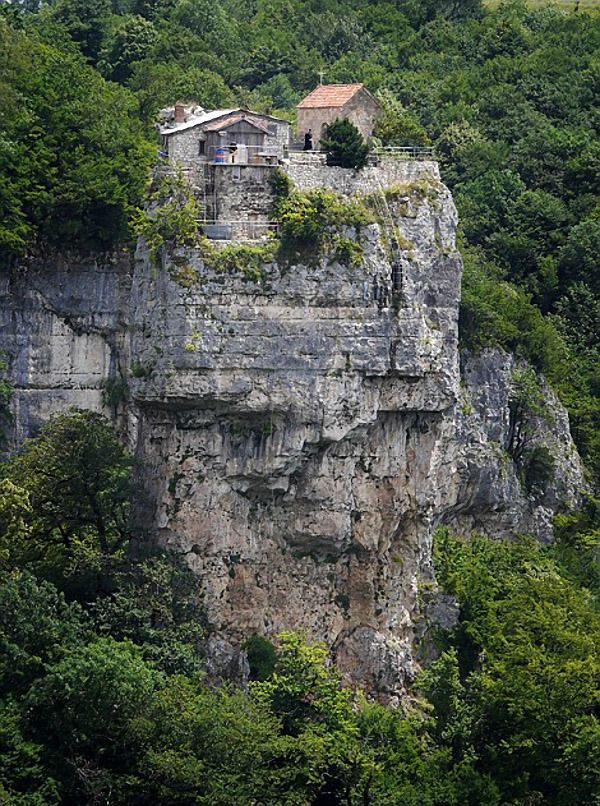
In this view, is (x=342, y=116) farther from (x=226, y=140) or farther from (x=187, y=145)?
(x=187, y=145)

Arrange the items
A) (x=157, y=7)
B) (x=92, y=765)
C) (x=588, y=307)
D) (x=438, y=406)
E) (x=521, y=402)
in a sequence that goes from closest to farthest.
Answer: (x=92, y=765) → (x=438, y=406) → (x=521, y=402) → (x=588, y=307) → (x=157, y=7)

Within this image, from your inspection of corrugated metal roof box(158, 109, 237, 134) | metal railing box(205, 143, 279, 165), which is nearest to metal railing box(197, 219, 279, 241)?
metal railing box(205, 143, 279, 165)

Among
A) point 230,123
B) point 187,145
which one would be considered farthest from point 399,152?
point 187,145

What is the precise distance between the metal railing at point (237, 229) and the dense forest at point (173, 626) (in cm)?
203

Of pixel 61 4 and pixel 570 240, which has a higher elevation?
pixel 61 4

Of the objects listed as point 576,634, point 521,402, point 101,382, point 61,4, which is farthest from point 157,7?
point 576,634

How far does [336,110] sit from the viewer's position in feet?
175

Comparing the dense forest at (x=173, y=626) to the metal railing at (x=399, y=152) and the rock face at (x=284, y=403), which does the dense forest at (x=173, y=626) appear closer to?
the metal railing at (x=399, y=152)

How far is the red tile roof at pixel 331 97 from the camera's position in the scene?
176 ft

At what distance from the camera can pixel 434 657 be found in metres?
54.0

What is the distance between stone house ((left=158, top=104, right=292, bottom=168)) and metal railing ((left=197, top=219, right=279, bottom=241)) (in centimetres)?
151

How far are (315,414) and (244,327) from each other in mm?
2616

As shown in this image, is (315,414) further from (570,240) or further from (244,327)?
(570,240)

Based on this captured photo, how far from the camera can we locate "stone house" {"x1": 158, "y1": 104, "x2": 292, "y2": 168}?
50312mm
